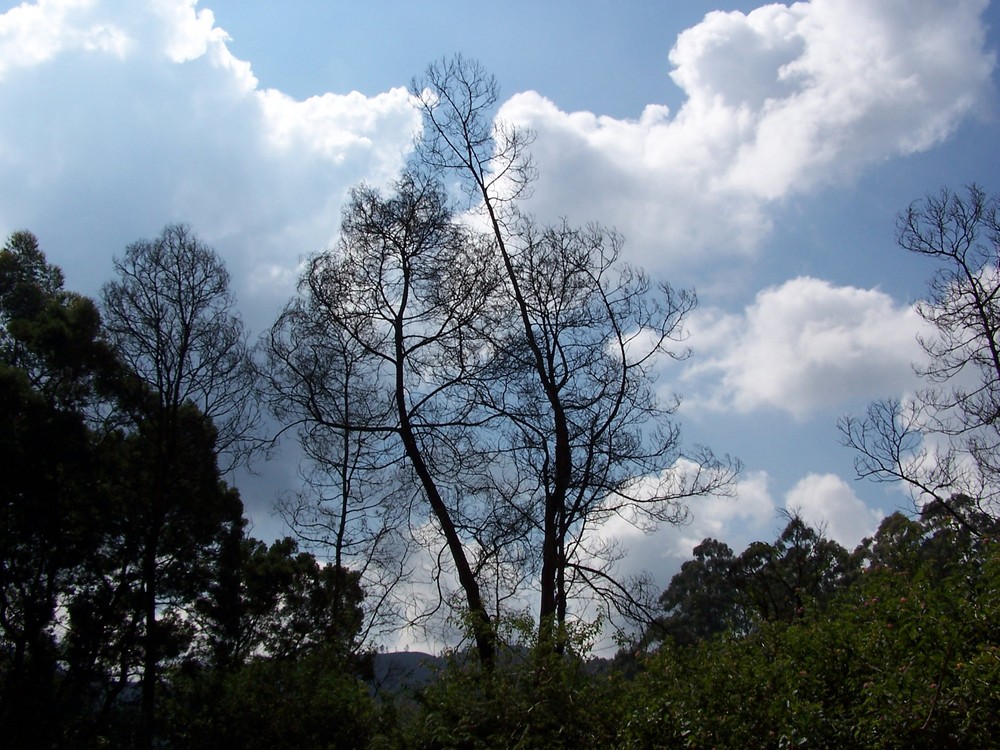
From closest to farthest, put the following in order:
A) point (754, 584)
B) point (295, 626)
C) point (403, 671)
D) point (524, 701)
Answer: point (524, 701) → point (754, 584) → point (403, 671) → point (295, 626)

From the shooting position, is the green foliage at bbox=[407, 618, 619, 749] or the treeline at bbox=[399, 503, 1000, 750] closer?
the treeline at bbox=[399, 503, 1000, 750]

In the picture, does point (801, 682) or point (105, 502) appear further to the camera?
point (105, 502)

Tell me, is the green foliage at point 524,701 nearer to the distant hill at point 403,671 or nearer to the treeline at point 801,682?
the treeline at point 801,682

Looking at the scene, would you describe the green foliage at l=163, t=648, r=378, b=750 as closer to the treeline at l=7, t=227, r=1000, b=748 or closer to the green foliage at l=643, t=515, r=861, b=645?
the treeline at l=7, t=227, r=1000, b=748

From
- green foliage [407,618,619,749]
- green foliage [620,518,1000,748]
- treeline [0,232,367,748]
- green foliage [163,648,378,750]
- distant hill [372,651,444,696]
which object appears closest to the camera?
green foliage [620,518,1000,748]

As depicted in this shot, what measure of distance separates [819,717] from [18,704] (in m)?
13.9

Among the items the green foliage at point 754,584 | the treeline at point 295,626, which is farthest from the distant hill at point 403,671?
the green foliage at point 754,584

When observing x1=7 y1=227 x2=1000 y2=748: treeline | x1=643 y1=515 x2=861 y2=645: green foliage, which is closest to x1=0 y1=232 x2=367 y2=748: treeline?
x1=7 y1=227 x2=1000 y2=748: treeline

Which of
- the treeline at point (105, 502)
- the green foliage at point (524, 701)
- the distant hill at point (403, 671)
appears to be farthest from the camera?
the treeline at point (105, 502)

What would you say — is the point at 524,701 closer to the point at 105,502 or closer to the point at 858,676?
the point at 858,676

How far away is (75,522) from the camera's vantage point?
1524cm

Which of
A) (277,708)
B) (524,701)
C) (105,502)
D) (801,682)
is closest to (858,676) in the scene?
(801,682)

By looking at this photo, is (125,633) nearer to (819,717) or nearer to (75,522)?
Answer: (75,522)

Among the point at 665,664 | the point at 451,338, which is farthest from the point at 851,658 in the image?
the point at 451,338
